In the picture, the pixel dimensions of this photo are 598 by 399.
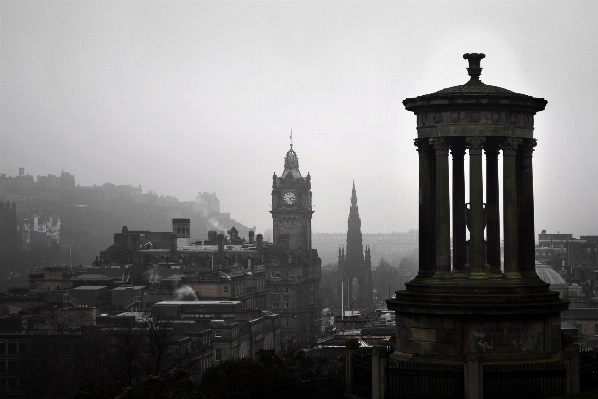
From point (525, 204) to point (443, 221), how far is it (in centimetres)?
281

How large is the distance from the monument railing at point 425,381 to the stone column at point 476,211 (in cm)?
336

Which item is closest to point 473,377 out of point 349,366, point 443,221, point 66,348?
point 443,221

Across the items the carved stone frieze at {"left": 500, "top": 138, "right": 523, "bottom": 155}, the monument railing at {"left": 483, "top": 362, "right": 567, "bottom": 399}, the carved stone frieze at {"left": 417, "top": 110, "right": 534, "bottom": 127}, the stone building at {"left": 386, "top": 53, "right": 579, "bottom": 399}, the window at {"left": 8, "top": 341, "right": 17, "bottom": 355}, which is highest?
the carved stone frieze at {"left": 417, "top": 110, "right": 534, "bottom": 127}

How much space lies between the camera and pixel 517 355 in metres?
40.7

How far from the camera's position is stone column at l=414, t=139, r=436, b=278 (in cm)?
4266

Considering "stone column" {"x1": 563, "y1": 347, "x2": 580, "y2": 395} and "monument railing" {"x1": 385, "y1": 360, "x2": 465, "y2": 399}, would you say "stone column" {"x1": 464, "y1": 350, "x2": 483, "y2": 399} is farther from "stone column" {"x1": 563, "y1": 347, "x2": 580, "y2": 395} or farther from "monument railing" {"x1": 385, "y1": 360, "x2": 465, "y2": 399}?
"stone column" {"x1": 563, "y1": 347, "x2": 580, "y2": 395}

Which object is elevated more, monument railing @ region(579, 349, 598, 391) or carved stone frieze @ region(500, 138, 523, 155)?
carved stone frieze @ region(500, 138, 523, 155)

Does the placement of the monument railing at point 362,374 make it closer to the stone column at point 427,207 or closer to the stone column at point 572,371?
the stone column at point 427,207

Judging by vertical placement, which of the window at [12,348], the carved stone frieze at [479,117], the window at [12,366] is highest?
the carved stone frieze at [479,117]

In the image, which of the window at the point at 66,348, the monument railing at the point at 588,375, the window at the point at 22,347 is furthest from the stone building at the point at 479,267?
the window at the point at 22,347

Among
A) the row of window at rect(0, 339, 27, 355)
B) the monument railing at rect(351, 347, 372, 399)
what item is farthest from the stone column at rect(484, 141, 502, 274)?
the row of window at rect(0, 339, 27, 355)

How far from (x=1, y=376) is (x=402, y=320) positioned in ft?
344

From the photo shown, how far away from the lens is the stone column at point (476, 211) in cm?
4150

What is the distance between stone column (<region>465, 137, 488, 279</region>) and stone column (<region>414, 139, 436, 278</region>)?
→ 1509 millimetres
